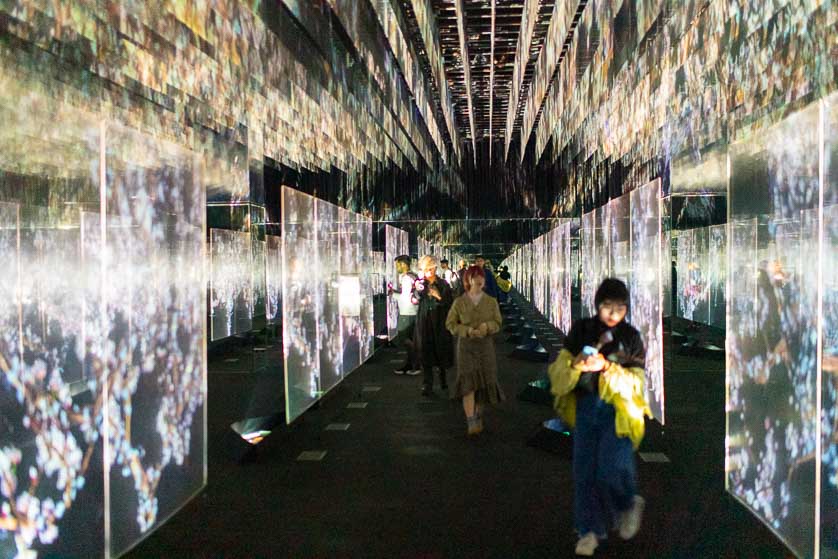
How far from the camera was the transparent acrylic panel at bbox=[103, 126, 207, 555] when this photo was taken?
3.37 meters

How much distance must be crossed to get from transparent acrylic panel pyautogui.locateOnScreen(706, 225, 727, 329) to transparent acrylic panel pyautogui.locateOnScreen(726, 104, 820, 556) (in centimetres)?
914

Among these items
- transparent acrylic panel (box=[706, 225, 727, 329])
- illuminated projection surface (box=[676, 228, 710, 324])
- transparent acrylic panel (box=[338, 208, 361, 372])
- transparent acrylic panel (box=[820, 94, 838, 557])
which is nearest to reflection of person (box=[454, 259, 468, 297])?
transparent acrylic panel (box=[338, 208, 361, 372])

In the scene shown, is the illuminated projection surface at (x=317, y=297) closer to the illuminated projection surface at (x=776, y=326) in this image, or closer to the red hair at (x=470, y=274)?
the red hair at (x=470, y=274)

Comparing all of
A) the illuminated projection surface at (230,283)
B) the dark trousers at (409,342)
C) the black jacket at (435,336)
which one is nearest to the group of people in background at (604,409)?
the black jacket at (435,336)

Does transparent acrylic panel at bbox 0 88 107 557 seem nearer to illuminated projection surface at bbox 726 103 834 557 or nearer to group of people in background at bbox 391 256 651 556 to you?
group of people in background at bbox 391 256 651 556

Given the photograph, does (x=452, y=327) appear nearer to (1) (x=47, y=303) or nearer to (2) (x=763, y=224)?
(2) (x=763, y=224)

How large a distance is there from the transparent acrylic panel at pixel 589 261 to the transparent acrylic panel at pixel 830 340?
18.1ft

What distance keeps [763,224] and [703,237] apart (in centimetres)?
1019

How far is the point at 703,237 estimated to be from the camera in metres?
13.3

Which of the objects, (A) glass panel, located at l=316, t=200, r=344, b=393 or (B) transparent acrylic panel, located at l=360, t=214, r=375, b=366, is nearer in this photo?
(A) glass panel, located at l=316, t=200, r=344, b=393

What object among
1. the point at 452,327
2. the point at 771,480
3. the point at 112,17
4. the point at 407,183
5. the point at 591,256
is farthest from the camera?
the point at 407,183

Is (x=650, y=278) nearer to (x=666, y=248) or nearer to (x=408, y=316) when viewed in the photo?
(x=666, y=248)

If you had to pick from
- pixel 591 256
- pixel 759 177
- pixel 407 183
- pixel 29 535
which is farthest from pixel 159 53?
pixel 407 183

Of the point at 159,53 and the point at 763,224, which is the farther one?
the point at 159,53
